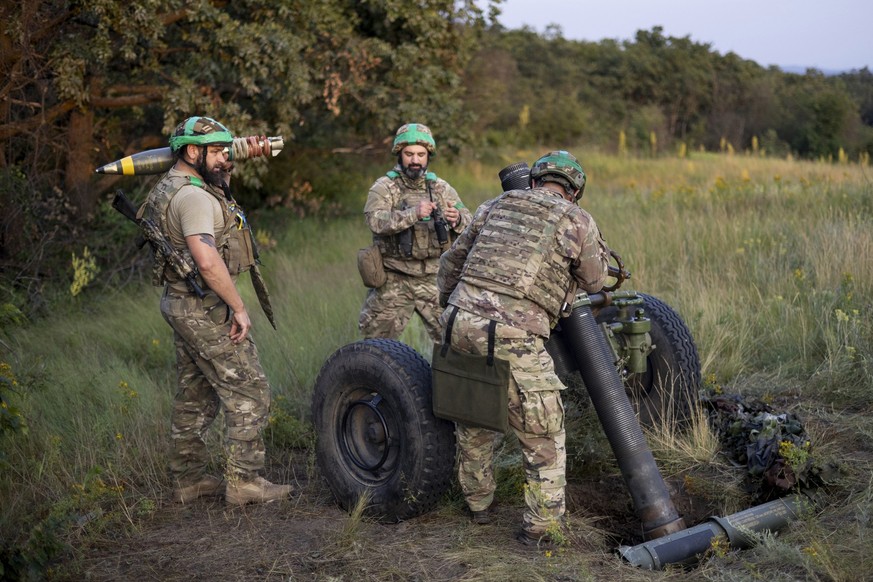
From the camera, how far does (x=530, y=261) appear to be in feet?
14.1

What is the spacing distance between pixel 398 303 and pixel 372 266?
1.06 ft

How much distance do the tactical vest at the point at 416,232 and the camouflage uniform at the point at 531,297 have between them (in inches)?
70.3

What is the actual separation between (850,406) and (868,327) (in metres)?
0.93

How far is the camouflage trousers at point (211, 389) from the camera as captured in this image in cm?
479

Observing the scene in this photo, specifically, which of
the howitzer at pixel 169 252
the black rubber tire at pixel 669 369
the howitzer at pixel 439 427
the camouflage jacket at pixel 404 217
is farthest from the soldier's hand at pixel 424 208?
the howitzer at pixel 169 252

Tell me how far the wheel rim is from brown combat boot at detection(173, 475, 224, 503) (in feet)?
2.68

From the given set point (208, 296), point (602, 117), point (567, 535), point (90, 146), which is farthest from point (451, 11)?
point (602, 117)

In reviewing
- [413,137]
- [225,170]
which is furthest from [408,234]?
[225,170]

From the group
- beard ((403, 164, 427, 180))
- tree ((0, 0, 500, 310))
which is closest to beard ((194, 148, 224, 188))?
beard ((403, 164, 427, 180))

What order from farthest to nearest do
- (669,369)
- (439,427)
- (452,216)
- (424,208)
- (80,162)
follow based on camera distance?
(80,162)
(452,216)
(424,208)
(669,369)
(439,427)

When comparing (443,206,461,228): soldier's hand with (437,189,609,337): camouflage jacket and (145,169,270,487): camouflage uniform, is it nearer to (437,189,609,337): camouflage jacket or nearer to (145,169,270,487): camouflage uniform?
(145,169,270,487): camouflage uniform

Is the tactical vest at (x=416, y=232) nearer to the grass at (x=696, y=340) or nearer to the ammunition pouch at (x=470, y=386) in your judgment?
the grass at (x=696, y=340)

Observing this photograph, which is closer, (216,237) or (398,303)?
(216,237)

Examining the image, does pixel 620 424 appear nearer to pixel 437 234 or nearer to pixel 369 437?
pixel 369 437
